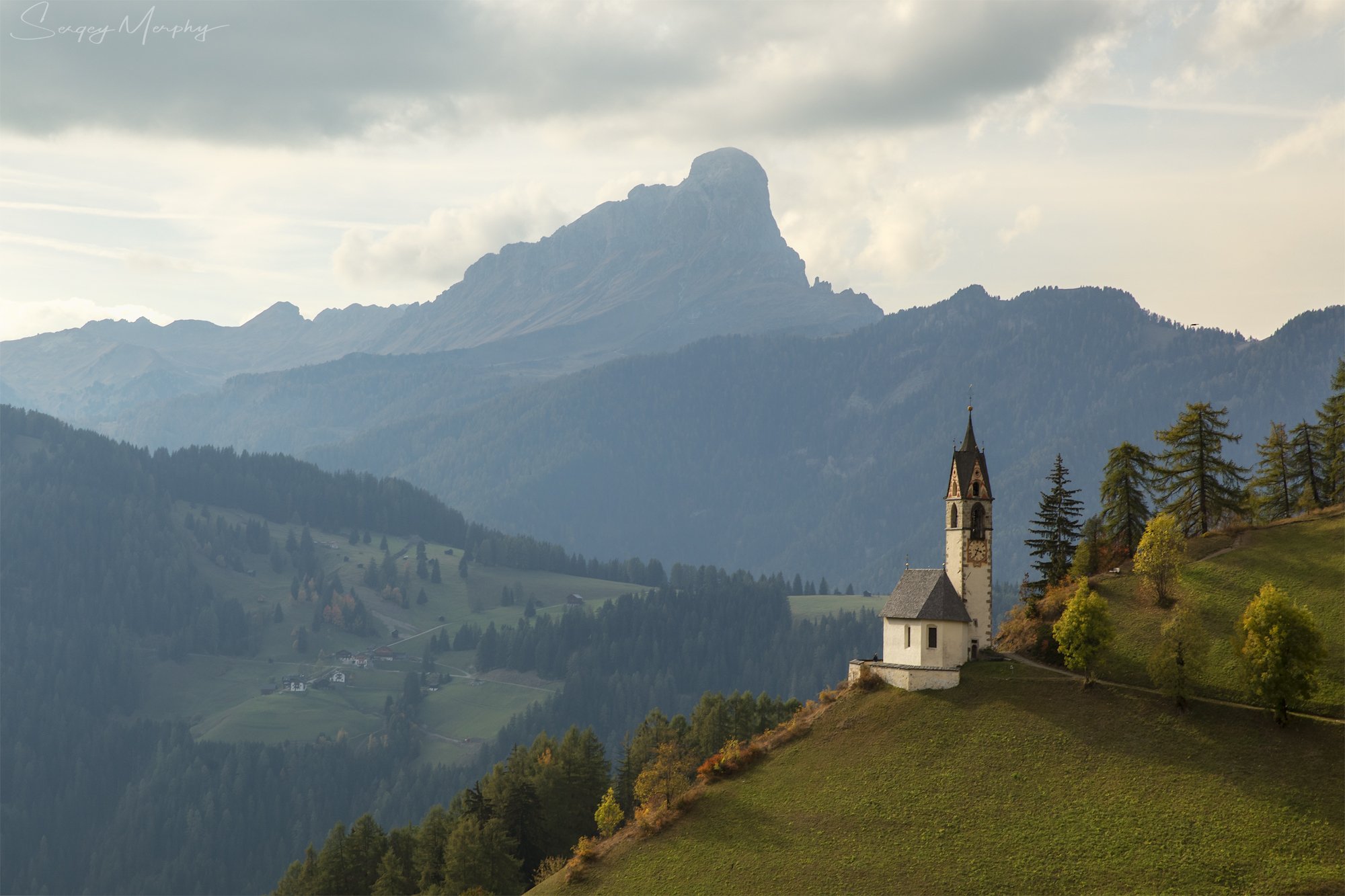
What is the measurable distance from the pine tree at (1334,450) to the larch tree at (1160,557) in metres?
23.3

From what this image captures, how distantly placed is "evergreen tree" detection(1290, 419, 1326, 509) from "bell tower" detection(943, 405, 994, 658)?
111 ft

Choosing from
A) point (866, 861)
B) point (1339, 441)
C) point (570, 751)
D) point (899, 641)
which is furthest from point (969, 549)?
point (570, 751)

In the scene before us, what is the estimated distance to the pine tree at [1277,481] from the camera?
117062mm

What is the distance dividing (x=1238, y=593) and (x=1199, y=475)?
57.1 feet

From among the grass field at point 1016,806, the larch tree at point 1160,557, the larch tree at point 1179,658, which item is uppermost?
the larch tree at point 1160,557

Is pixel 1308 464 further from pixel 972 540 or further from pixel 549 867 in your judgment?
pixel 549 867

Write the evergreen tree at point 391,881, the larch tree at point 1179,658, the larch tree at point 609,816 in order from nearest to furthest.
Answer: the larch tree at point 1179,658 < the larch tree at point 609,816 < the evergreen tree at point 391,881

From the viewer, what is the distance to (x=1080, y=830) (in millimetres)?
76625

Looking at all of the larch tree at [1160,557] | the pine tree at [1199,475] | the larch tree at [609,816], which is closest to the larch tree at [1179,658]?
the larch tree at [1160,557]

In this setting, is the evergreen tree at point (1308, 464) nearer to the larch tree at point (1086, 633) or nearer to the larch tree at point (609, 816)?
the larch tree at point (1086, 633)

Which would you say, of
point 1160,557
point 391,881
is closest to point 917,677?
point 1160,557

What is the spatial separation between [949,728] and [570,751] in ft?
187

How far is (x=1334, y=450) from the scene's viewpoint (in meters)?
113

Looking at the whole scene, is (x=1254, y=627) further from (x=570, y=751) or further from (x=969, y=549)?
(x=570, y=751)
